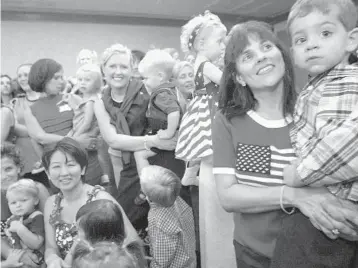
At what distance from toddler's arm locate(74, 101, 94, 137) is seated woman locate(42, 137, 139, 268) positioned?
1.84 ft

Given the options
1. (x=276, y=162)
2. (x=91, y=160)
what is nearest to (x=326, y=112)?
(x=276, y=162)

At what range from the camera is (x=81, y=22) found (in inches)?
308

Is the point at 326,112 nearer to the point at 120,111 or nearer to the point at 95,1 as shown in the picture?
the point at 120,111

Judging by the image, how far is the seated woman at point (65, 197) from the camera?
2.21 m

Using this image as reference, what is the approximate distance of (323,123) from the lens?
1081 mm

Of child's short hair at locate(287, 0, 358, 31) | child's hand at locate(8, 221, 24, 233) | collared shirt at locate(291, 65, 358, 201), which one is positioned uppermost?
child's short hair at locate(287, 0, 358, 31)

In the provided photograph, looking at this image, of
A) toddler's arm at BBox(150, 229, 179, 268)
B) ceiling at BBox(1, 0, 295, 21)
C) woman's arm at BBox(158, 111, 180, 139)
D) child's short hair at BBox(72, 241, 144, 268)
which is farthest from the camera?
ceiling at BBox(1, 0, 295, 21)

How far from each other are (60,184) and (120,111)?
1.94 ft

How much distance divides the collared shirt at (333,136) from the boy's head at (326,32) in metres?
0.04

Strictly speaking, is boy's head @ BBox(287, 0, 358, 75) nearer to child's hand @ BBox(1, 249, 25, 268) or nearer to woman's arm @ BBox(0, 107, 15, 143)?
child's hand @ BBox(1, 249, 25, 268)

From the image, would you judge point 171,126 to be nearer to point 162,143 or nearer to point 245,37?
point 162,143

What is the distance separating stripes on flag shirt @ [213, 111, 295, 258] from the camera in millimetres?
1274

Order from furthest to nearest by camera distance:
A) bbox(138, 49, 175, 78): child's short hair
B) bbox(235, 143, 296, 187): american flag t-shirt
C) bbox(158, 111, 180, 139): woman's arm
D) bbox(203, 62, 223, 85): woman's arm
Answer: bbox(138, 49, 175, 78): child's short hair, bbox(158, 111, 180, 139): woman's arm, bbox(203, 62, 223, 85): woman's arm, bbox(235, 143, 296, 187): american flag t-shirt

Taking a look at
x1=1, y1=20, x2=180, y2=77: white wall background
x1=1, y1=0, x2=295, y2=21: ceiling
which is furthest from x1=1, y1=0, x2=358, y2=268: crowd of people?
x1=1, y1=20, x2=180, y2=77: white wall background
